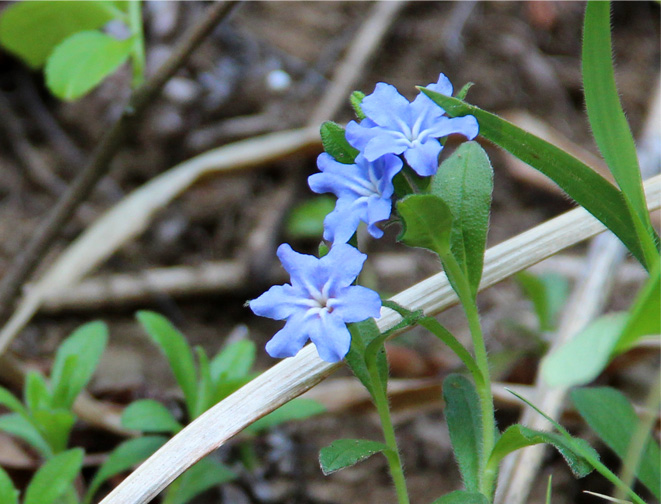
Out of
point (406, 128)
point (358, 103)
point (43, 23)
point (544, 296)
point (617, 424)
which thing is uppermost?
point (43, 23)

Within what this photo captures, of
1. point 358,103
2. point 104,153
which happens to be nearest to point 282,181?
point 104,153

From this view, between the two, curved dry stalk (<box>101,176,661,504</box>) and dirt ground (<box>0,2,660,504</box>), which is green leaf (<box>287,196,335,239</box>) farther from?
curved dry stalk (<box>101,176,661,504</box>)

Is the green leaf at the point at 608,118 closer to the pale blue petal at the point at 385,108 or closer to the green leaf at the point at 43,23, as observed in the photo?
the pale blue petal at the point at 385,108

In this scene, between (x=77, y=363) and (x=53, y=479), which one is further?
(x=77, y=363)

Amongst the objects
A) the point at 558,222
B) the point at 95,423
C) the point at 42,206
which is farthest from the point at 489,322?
the point at 42,206

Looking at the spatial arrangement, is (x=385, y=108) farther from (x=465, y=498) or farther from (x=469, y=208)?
(x=465, y=498)

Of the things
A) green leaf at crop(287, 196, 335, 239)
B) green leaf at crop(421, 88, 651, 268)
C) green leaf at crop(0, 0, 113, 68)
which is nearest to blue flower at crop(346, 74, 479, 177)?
green leaf at crop(421, 88, 651, 268)

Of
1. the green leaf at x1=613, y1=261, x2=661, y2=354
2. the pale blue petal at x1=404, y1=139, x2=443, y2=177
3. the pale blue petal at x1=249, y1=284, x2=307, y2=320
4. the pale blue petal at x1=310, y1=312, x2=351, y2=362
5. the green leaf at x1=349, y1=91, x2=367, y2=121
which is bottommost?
the green leaf at x1=613, y1=261, x2=661, y2=354

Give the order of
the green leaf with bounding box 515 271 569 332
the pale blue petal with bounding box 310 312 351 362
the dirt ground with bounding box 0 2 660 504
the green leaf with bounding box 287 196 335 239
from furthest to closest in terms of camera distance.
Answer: the green leaf with bounding box 287 196 335 239
the green leaf with bounding box 515 271 569 332
the dirt ground with bounding box 0 2 660 504
the pale blue petal with bounding box 310 312 351 362
